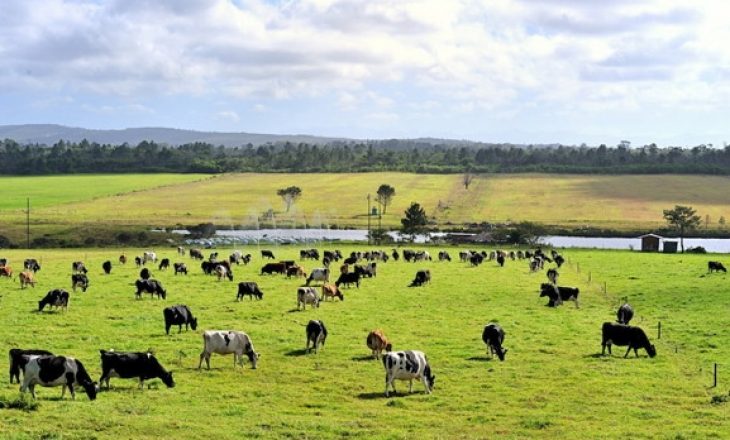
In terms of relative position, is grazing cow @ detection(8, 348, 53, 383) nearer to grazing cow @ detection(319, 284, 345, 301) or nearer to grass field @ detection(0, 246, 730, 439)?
grass field @ detection(0, 246, 730, 439)

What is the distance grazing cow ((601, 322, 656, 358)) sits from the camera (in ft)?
85.8

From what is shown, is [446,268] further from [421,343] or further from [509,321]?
[421,343]

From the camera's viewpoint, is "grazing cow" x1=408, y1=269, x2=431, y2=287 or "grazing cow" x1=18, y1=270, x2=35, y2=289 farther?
"grazing cow" x1=408, y1=269, x2=431, y2=287

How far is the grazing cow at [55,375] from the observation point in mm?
18812

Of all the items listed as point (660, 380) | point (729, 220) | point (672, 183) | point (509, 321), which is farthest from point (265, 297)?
point (672, 183)

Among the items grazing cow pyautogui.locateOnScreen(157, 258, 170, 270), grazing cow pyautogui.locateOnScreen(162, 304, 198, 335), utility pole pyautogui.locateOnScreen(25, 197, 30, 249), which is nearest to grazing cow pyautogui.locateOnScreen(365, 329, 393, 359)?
grazing cow pyautogui.locateOnScreen(162, 304, 198, 335)

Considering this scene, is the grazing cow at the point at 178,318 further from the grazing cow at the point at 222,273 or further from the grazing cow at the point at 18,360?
the grazing cow at the point at 222,273

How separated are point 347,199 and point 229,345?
11679 cm

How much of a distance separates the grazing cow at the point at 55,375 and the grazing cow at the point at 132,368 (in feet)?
3.45

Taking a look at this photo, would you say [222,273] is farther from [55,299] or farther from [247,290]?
[55,299]

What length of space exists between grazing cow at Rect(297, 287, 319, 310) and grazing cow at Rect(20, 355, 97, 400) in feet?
54.2

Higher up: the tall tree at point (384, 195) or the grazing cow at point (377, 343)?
the tall tree at point (384, 195)

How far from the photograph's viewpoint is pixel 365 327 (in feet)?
101

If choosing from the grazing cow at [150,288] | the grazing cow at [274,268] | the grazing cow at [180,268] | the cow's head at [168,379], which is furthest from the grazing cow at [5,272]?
the cow's head at [168,379]
